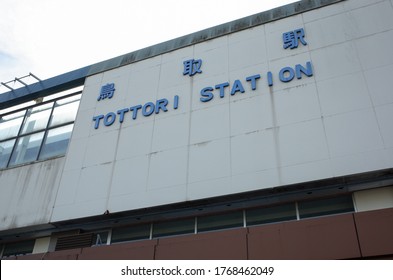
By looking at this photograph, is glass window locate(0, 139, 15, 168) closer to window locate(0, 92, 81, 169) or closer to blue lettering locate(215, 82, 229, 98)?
window locate(0, 92, 81, 169)

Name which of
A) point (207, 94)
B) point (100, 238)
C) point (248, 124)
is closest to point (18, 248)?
point (100, 238)

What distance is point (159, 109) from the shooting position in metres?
13.2

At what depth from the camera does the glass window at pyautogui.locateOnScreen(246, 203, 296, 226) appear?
10.2m

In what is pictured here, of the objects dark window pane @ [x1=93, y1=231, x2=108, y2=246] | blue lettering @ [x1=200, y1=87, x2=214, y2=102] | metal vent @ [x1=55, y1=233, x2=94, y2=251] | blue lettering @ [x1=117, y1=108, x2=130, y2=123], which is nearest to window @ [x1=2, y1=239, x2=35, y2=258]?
metal vent @ [x1=55, y1=233, x2=94, y2=251]

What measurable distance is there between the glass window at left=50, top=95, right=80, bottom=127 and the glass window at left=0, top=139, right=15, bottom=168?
83.2 inches

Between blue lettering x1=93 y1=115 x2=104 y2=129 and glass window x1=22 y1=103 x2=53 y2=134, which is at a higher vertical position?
glass window x1=22 y1=103 x2=53 y2=134

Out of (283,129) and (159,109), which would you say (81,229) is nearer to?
(159,109)

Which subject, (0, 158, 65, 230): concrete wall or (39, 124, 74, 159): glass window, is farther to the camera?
(39, 124, 74, 159): glass window

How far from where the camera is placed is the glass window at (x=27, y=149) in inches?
593

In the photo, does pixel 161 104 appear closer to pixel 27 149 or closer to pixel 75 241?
pixel 75 241

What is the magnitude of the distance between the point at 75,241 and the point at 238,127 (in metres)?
6.04

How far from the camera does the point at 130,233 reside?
11891 mm

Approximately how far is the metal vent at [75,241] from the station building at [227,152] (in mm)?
85

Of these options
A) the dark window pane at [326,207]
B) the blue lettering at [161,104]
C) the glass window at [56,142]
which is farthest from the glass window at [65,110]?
the dark window pane at [326,207]
